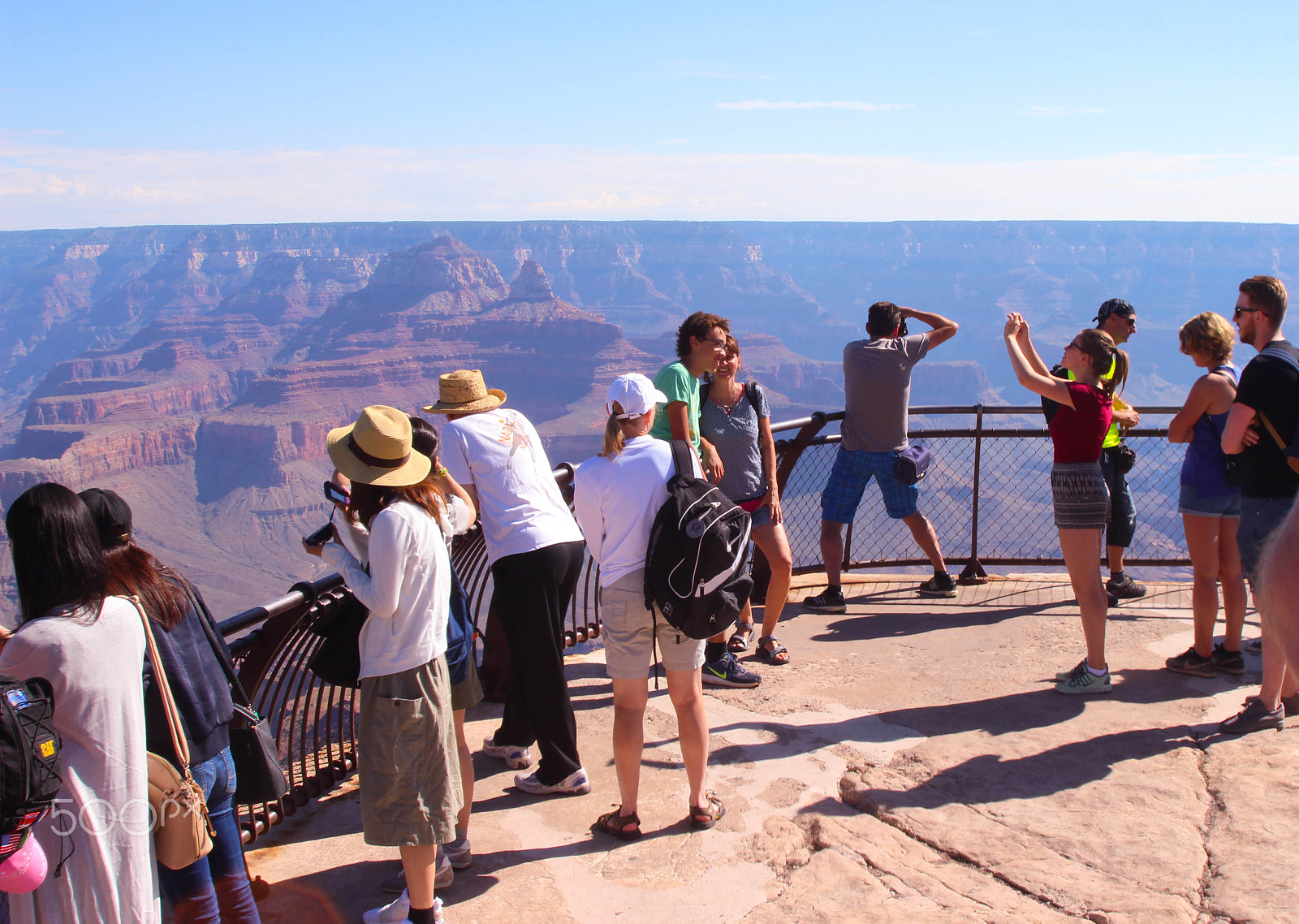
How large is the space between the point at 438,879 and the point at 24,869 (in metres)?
1.28

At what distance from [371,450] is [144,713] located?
2.72 ft

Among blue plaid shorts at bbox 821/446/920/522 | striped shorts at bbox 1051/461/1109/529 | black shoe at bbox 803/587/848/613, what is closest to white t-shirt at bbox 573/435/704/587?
striped shorts at bbox 1051/461/1109/529

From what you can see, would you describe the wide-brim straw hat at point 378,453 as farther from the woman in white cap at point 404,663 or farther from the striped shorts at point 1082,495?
the striped shorts at point 1082,495

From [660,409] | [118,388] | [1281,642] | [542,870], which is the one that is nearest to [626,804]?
[542,870]

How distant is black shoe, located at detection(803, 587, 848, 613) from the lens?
5.62 metres

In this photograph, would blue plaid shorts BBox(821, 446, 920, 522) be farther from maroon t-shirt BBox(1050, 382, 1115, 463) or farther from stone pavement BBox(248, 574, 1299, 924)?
maroon t-shirt BBox(1050, 382, 1115, 463)

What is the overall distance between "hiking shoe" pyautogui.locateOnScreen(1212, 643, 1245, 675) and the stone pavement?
10 centimetres

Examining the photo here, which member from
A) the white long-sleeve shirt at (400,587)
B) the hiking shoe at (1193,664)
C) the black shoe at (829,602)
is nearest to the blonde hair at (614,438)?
the white long-sleeve shirt at (400,587)

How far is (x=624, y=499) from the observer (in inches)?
117

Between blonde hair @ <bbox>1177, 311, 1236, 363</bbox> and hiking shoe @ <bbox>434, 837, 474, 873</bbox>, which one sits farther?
blonde hair @ <bbox>1177, 311, 1236, 363</bbox>

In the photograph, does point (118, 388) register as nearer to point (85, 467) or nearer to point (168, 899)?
point (85, 467)

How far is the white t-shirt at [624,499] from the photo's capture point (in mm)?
2969

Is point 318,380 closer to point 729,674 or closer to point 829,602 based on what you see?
point 829,602

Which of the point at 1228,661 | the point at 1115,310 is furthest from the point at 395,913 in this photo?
the point at 1115,310
